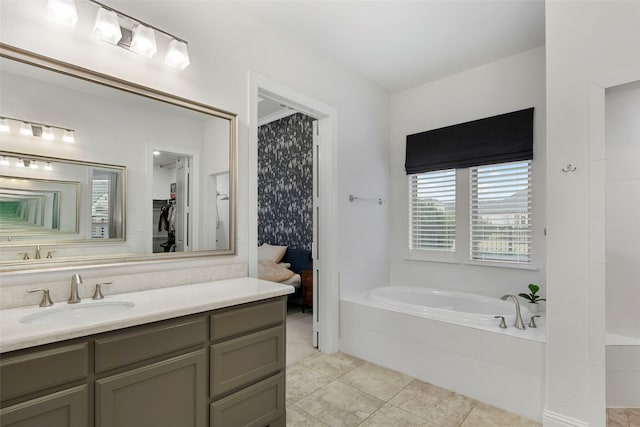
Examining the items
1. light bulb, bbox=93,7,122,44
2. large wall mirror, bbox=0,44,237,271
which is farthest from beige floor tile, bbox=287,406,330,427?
light bulb, bbox=93,7,122,44

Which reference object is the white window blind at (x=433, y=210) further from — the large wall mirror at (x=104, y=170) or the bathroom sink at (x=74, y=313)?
the bathroom sink at (x=74, y=313)

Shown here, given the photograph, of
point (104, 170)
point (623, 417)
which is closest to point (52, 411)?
point (104, 170)

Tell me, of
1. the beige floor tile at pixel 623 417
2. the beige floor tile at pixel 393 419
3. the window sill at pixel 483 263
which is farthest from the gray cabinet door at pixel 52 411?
the window sill at pixel 483 263

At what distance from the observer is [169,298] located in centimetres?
161

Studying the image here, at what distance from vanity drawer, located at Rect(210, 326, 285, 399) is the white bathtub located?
1.33 m

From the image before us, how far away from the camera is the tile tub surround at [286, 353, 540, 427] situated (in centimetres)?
207

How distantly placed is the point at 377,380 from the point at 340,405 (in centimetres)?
47

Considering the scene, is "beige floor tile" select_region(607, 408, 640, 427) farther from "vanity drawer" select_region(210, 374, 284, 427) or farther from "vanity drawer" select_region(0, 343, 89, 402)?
"vanity drawer" select_region(0, 343, 89, 402)

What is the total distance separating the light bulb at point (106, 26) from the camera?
5.29 ft

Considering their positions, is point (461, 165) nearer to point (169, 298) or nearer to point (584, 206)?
point (584, 206)

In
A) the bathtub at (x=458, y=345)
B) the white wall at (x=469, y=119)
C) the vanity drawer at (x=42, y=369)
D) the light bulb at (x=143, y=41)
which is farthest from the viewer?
the white wall at (x=469, y=119)

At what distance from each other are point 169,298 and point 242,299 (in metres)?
0.35

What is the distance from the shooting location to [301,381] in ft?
8.45

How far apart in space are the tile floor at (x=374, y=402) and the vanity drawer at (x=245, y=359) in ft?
1.73
